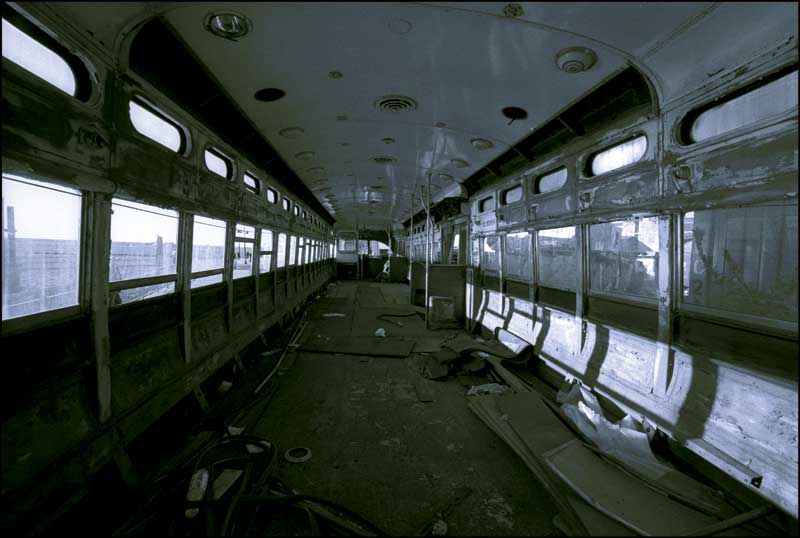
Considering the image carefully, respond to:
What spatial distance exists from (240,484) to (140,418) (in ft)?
4.00

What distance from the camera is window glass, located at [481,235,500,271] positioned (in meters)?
7.64

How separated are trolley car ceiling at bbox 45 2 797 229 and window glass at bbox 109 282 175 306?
208 centimetres

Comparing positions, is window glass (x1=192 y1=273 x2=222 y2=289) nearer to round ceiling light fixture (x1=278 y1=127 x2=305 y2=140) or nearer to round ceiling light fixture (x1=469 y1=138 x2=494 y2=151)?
round ceiling light fixture (x1=278 y1=127 x2=305 y2=140)

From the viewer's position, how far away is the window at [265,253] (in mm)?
7501

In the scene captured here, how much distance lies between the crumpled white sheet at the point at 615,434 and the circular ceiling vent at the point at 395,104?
420cm

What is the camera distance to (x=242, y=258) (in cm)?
640

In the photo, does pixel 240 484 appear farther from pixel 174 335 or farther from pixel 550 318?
pixel 550 318

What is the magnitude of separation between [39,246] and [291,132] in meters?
3.78

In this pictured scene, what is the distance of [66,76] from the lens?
2.53m

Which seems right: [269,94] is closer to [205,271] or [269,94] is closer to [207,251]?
[207,251]

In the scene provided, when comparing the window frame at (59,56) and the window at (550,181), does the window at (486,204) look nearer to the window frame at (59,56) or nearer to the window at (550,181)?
the window at (550,181)

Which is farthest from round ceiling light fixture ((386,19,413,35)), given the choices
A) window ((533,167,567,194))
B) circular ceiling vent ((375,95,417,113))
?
window ((533,167,567,194))

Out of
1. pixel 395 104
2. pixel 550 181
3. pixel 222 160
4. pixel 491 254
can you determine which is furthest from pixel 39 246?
pixel 491 254

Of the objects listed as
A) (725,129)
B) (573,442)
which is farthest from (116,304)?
(725,129)
